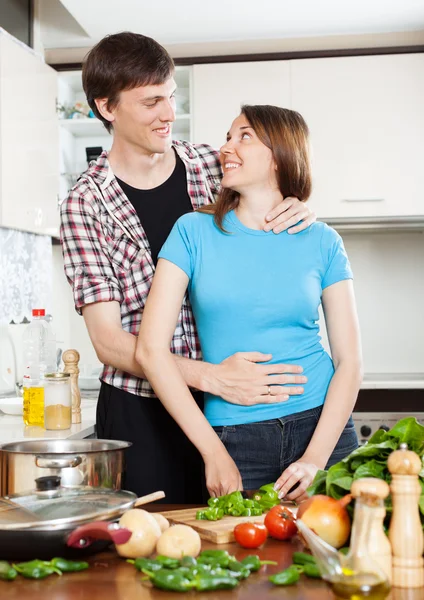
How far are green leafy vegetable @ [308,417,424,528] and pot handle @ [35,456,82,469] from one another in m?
0.32

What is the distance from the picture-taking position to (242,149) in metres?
1.62

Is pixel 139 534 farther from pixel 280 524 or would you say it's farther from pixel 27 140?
pixel 27 140

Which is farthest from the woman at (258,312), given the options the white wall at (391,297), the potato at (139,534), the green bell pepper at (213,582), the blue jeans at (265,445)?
the white wall at (391,297)

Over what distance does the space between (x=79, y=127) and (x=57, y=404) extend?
1801mm

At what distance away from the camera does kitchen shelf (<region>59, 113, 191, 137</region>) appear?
3.43m

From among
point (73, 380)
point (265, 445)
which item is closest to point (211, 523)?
point (265, 445)

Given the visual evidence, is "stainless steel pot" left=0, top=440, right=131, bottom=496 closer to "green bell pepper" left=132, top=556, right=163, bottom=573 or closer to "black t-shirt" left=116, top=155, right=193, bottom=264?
"green bell pepper" left=132, top=556, right=163, bottom=573

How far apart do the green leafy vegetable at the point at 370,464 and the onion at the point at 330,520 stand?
4 cm

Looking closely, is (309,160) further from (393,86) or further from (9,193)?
(393,86)

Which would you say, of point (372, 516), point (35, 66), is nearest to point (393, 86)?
point (35, 66)

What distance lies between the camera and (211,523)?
111cm

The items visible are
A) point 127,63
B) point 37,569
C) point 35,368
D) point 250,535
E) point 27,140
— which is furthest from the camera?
point 27,140

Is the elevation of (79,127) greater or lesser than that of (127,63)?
greater

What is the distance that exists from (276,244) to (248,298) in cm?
14
